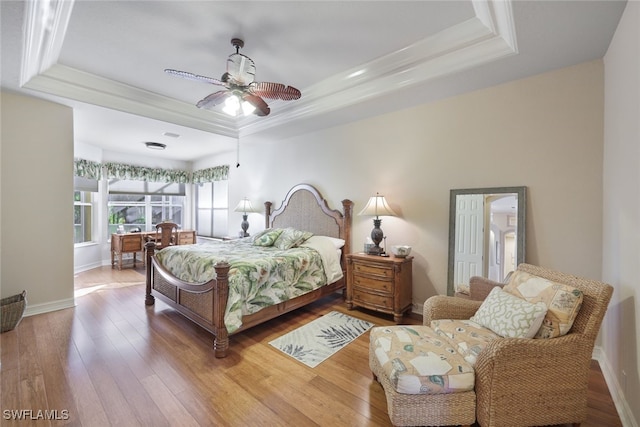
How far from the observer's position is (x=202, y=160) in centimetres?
666

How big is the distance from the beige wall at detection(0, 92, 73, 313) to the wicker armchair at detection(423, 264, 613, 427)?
444 cm

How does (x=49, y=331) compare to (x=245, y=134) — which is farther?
(x=245, y=134)

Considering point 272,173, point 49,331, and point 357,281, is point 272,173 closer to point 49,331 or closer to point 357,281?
point 357,281

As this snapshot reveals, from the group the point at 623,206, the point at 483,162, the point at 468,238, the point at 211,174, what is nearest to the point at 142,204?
the point at 211,174

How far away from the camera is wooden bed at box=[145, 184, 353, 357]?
2.35 m

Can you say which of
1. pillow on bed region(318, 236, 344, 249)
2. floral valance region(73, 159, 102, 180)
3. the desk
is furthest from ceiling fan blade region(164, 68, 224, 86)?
the desk

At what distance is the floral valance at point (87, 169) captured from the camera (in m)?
5.04

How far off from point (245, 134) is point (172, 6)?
100 inches

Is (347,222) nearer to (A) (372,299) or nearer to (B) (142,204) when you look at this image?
(A) (372,299)

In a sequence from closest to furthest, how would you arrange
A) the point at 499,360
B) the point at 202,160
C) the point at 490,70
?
the point at 499,360, the point at 490,70, the point at 202,160

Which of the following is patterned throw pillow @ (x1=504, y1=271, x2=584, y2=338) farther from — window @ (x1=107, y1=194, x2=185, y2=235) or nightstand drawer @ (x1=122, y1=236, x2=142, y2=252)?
window @ (x1=107, y1=194, x2=185, y2=235)

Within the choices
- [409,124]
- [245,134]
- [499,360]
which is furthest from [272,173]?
[499,360]

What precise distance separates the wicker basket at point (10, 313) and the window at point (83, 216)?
9.91 ft

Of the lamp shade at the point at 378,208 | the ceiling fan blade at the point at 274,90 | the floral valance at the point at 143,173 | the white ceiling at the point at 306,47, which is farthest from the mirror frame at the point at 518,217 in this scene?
the floral valance at the point at 143,173
